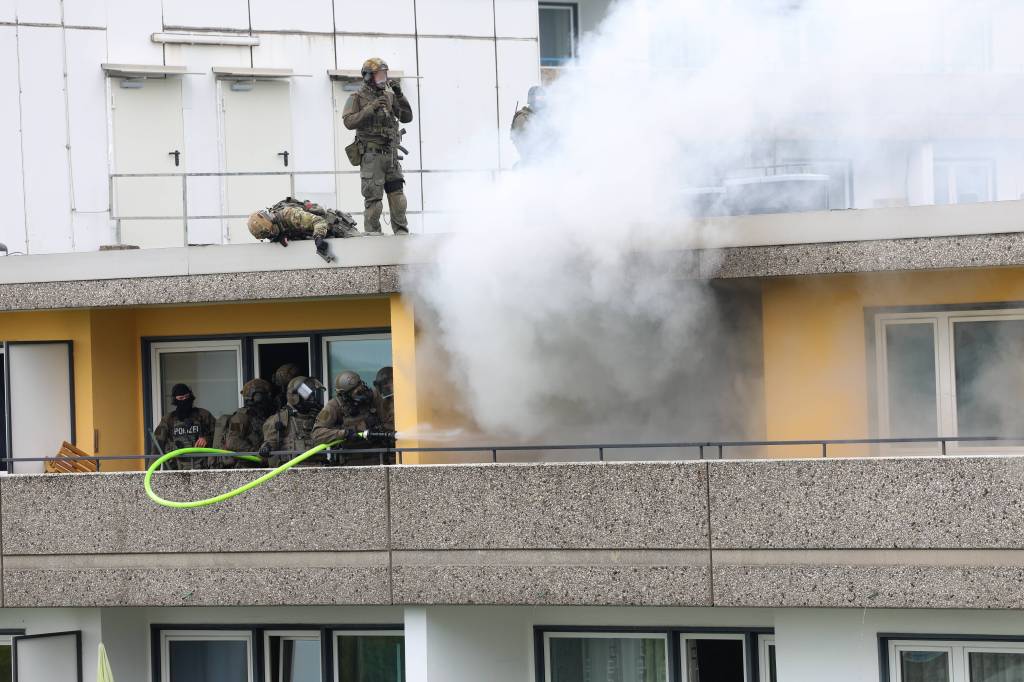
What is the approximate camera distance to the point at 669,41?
48.2ft

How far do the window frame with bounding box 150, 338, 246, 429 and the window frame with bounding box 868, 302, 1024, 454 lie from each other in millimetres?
5952

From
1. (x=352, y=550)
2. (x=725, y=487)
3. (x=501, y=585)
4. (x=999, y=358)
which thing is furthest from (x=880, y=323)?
(x=352, y=550)

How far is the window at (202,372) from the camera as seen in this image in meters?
16.0

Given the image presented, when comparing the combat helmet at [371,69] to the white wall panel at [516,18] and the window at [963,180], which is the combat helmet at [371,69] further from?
the white wall panel at [516,18]

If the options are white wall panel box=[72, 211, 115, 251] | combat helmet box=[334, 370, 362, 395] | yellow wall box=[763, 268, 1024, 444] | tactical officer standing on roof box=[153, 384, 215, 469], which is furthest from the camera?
white wall panel box=[72, 211, 115, 251]

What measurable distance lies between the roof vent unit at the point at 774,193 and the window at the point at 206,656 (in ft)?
19.2

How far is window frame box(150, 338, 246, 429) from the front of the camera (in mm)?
15966

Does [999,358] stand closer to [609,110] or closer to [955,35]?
[955,35]

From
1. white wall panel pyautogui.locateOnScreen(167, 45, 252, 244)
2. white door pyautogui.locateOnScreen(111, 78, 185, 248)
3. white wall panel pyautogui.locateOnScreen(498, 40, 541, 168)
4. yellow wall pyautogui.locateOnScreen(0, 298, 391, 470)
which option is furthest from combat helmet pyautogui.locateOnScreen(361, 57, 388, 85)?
white wall panel pyautogui.locateOnScreen(498, 40, 541, 168)

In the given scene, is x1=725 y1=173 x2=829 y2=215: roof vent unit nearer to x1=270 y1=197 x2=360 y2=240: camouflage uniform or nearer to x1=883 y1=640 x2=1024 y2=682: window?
x1=270 y1=197 x2=360 y2=240: camouflage uniform

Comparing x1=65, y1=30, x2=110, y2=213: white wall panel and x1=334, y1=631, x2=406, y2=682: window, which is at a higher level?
x1=65, y1=30, x2=110, y2=213: white wall panel

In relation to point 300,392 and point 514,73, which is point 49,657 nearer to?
point 300,392

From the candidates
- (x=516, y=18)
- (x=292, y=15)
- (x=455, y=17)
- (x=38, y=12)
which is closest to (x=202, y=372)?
(x=292, y=15)

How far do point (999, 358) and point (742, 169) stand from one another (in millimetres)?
2722
